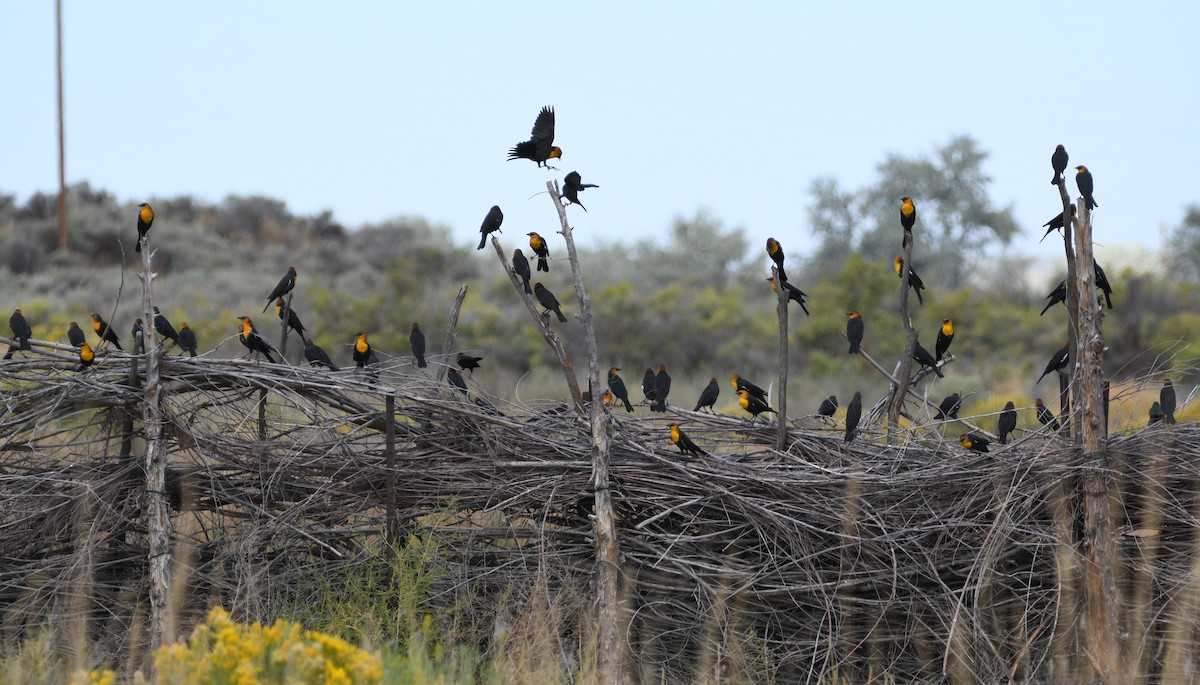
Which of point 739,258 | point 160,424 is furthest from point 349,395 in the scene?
point 739,258

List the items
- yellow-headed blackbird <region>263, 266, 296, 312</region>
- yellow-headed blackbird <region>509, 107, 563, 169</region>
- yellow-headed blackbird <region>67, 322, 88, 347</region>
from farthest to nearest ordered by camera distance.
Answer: yellow-headed blackbird <region>67, 322, 88, 347</region> → yellow-headed blackbird <region>263, 266, 296, 312</region> → yellow-headed blackbird <region>509, 107, 563, 169</region>

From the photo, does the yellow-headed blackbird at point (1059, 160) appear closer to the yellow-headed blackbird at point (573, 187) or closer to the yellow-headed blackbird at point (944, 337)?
the yellow-headed blackbird at point (944, 337)

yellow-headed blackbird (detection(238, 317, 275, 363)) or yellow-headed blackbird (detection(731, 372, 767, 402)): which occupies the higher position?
yellow-headed blackbird (detection(238, 317, 275, 363))

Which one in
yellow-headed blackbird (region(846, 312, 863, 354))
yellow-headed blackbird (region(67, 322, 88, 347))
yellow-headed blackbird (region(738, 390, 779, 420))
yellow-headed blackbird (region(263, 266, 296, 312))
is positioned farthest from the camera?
yellow-headed blackbird (region(846, 312, 863, 354))

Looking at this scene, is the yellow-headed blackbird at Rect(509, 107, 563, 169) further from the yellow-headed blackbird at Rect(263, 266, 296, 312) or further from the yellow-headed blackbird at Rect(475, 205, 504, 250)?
the yellow-headed blackbird at Rect(263, 266, 296, 312)

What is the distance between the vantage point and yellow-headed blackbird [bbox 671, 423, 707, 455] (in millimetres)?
6652

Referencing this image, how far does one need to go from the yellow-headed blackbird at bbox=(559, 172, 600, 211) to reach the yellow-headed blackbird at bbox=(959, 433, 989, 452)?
283 cm

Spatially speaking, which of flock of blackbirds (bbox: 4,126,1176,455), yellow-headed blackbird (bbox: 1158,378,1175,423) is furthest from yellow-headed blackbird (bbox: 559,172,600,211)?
yellow-headed blackbird (bbox: 1158,378,1175,423)

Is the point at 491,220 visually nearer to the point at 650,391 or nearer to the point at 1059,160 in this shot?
the point at 650,391

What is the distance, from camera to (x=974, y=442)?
7.14 metres

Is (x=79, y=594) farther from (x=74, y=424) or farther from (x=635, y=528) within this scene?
(x=635, y=528)

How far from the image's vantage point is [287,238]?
31281 millimetres

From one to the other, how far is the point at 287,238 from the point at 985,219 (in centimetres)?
2303

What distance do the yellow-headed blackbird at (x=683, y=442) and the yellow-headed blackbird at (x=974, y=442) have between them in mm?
1707
